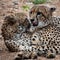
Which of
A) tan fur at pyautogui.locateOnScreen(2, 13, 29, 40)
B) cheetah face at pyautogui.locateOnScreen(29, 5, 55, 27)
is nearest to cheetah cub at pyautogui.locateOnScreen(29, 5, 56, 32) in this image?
cheetah face at pyautogui.locateOnScreen(29, 5, 55, 27)

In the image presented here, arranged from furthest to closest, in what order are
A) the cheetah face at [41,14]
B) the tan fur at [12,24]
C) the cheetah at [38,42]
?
the cheetah face at [41,14] < the tan fur at [12,24] < the cheetah at [38,42]

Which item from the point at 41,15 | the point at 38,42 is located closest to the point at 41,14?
the point at 41,15

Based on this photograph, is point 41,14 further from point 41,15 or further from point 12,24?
point 12,24

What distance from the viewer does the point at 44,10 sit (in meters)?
7.17

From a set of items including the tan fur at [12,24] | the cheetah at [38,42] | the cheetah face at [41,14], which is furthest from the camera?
the cheetah face at [41,14]

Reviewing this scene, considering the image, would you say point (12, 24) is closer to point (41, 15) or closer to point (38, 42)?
point (38, 42)

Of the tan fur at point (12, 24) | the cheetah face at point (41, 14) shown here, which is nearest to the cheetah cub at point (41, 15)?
the cheetah face at point (41, 14)

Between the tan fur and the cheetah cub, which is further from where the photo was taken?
the cheetah cub

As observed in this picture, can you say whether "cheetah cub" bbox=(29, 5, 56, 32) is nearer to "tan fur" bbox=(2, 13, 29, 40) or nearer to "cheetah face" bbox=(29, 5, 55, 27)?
"cheetah face" bbox=(29, 5, 55, 27)

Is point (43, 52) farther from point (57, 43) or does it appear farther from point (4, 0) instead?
point (4, 0)

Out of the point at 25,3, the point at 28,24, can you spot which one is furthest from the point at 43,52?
the point at 25,3

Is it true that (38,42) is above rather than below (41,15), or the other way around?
below

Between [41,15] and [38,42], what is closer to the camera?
[38,42]

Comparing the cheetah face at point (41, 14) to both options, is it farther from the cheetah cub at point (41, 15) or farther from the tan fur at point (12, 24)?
the tan fur at point (12, 24)
